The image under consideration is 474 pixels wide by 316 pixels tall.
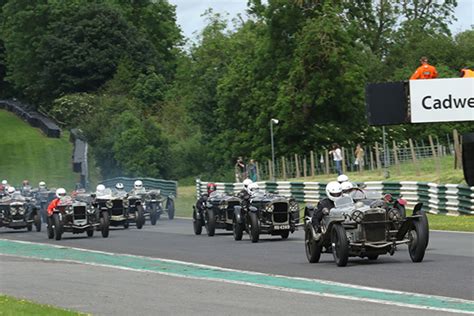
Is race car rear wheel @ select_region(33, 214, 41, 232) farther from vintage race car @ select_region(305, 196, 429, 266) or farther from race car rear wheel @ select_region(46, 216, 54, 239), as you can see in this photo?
vintage race car @ select_region(305, 196, 429, 266)

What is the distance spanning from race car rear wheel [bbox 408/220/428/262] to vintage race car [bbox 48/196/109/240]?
48.1ft

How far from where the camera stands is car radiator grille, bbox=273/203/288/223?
2850cm

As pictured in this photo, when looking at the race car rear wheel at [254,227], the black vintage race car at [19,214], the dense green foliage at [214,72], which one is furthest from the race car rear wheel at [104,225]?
the dense green foliage at [214,72]

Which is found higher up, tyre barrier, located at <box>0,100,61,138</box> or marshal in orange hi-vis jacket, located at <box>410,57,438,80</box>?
tyre barrier, located at <box>0,100,61,138</box>

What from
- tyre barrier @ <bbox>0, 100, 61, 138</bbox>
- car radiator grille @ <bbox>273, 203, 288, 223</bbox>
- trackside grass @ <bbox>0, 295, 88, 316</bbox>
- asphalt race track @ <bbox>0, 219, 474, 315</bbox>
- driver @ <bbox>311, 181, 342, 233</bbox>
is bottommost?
asphalt race track @ <bbox>0, 219, 474, 315</bbox>

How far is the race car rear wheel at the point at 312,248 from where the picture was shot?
20.9 m

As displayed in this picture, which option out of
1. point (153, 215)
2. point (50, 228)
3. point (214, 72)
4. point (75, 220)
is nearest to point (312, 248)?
point (75, 220)

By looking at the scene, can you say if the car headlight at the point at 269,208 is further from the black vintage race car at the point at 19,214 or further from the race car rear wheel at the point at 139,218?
the black vintage race car at the point at 19,214

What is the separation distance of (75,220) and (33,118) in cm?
6734

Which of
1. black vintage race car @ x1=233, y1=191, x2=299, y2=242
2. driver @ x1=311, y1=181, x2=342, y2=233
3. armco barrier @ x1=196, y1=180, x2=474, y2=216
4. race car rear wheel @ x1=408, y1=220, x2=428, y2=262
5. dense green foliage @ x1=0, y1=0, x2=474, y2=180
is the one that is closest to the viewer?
race car rear wheel @ x1=408, y1=220, x2=428, y2=262

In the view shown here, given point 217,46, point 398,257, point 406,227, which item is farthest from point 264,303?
point 217,46

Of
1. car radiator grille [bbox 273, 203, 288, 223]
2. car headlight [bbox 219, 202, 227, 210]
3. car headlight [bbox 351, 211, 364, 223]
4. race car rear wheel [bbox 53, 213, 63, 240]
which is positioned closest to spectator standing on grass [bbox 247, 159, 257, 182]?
race car rear wheel [bbox 53, 213, 63, 240]

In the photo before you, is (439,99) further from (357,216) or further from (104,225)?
(357,216)

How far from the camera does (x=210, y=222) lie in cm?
3231
